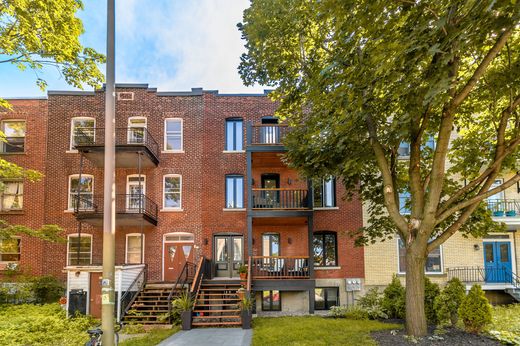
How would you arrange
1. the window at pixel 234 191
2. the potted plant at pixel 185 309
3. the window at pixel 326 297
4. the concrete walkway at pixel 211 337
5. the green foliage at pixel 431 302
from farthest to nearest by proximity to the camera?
the window at pixel 234 191, the window at pixel 326 297, the potted plant at pixel 185 309, the green foliage at pixel 431 302, the concrete walkway at pixel 211 337

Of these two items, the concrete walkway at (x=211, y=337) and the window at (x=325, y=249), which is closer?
the concrete walkway at (x=211, y=337)

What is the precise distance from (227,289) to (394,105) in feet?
30.3

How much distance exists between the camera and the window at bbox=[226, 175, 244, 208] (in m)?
17.4

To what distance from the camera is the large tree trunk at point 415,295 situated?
27.7 ft

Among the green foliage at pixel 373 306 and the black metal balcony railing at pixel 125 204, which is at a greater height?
the black metal balcony railing at pixel 125 204

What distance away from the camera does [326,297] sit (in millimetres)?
16328

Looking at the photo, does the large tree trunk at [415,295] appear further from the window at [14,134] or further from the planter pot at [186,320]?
the window at [14,134]

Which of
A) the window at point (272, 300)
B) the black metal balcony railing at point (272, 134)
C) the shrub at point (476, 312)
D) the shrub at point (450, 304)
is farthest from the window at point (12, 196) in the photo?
the shrub at point (476, 312)

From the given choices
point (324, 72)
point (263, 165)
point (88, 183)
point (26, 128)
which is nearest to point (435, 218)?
point (324, 72)

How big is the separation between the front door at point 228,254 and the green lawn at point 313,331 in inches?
180

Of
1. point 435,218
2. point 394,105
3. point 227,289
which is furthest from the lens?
point 227,289

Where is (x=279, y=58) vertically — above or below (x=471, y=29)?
above

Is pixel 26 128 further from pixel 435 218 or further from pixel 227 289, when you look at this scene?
pixel 435 218

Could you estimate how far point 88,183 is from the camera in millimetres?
17250
